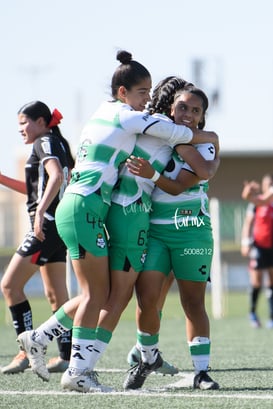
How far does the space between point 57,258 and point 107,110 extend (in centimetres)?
222

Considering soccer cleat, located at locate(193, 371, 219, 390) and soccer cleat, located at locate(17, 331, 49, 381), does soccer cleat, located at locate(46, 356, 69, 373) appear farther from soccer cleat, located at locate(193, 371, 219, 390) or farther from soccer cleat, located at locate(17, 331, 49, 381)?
soccer cleat, located at locate(193, 371, 219, 390)

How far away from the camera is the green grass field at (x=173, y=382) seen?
603 cm

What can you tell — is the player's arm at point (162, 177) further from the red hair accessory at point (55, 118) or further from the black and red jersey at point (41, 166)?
the red hair accessory at point (55, 118)

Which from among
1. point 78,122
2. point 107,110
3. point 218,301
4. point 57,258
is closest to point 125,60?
point 107,110

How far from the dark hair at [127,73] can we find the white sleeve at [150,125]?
0.81 feet

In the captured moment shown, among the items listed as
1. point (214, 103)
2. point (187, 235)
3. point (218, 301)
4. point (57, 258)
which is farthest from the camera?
point (214, 103)

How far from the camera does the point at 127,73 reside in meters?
6.57

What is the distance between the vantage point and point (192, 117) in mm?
6695

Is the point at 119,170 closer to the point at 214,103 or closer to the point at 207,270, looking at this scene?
the point at 207,270

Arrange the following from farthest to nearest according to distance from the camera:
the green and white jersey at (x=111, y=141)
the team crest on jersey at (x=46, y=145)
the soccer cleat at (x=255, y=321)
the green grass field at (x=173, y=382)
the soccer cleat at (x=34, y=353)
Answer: the soccer cleat at (x=255, y=321) < the team crest on jersey at (x=46, y=145) < the soccer cleat at (x=34, y=353) < the green and white jersey at (x=111, y=141) < the green grass field at (x=173, y=382)

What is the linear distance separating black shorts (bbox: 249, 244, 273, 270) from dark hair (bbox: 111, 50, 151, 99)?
9.35 metres

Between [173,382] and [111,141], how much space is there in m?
1.91

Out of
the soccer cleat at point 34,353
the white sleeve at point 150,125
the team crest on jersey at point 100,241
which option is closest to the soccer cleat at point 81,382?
the soccer cleat at point 34,353

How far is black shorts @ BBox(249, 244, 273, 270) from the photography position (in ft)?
51.4
